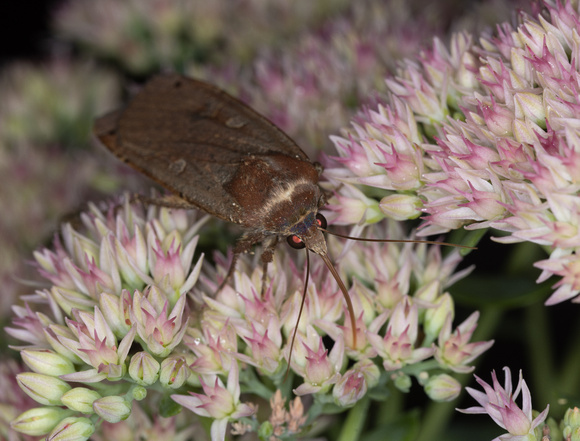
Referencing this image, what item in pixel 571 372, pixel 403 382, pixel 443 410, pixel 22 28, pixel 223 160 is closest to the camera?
pixel 403 382

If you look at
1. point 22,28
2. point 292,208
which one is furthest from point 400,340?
point 22,28

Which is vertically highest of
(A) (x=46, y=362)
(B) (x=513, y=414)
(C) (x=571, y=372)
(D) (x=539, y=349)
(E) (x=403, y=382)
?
(A) (x=46, y=362)

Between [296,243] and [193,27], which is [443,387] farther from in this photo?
[193,27]

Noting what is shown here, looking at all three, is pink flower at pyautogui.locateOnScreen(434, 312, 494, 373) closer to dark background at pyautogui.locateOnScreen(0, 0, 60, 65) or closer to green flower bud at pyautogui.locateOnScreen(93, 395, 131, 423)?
green flower bud at pyautogui.locateOnScreen(93, 395, 131, 423)

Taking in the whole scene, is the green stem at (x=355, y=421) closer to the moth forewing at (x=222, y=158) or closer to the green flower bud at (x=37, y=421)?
the moth forewing at (x=222, y=158)

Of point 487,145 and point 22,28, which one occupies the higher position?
point 22,28

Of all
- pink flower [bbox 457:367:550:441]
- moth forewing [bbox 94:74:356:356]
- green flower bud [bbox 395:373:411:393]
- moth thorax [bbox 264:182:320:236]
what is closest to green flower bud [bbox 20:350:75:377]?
moth forewing [bbox 94:74:356:356]
